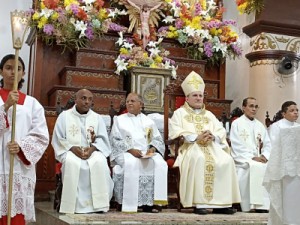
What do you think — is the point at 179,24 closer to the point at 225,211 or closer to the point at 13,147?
the point at 225,211

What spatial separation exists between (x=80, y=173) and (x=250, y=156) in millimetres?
2445

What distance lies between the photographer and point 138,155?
20.1 feet

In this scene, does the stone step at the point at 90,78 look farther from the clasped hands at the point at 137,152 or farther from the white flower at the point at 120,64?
the clasped hands at the point at 137,152

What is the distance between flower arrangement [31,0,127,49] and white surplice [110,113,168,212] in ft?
7.31

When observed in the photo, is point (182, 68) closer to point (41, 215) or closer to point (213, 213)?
point (213, 213)

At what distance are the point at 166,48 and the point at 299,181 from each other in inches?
216

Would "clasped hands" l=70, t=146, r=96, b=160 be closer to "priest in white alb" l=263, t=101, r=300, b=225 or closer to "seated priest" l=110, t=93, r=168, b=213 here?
"seated priest" l=110, t=93, r=168, b=213

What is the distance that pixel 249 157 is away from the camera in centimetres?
700

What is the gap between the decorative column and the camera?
9383 mm

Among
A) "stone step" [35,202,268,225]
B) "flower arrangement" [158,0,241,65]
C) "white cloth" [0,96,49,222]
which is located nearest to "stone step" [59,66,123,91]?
"flower arrangement" [158,0,241,65]

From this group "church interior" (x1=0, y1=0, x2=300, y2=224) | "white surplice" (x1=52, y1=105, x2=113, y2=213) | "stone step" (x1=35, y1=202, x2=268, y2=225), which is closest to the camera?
"stone step" (x1=35, y1=202, x2=268, y2=225)

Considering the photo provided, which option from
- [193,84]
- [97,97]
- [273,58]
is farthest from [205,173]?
[273,58]

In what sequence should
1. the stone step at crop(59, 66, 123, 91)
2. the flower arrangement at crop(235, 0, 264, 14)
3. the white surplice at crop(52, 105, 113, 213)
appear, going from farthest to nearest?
the flower arrangement at crop(235, 0, 264, 14), the stone step at crop(59, 66, 123, 91), the white surplice at crop(52, 105, 113, 213)

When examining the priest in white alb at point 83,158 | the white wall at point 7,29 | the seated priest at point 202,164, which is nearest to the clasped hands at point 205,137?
the seated priest at point 202,164
